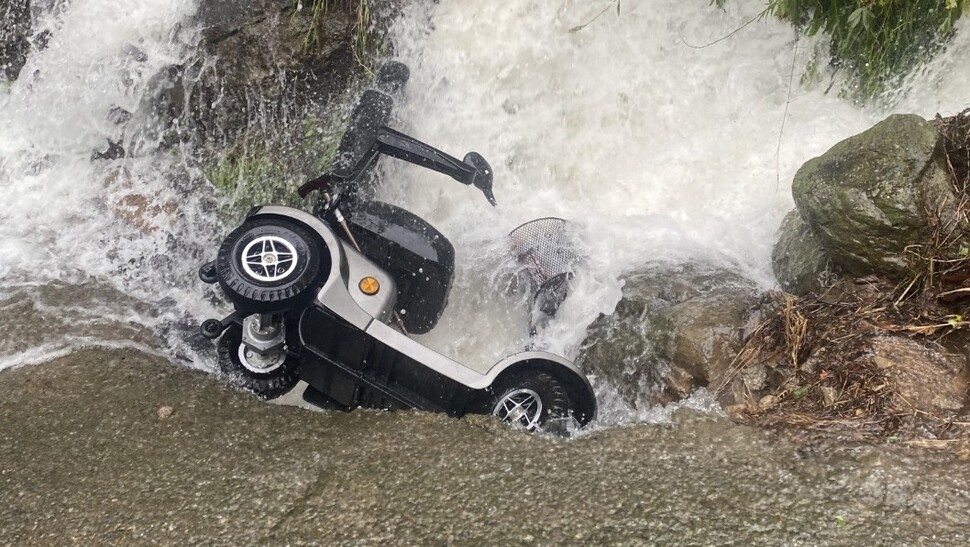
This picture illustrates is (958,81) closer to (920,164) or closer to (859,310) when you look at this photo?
(920,164)

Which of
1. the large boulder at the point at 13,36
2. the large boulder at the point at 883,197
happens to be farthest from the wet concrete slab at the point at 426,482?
the large boulder at the point at 13,36

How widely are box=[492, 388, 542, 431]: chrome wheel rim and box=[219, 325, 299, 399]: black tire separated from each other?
94 cm

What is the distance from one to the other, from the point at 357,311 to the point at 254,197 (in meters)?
1.73

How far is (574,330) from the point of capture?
3.90 metres

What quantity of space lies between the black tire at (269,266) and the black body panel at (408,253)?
33cm

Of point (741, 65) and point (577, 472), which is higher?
point (741, 65)

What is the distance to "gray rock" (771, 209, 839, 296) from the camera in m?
3.59

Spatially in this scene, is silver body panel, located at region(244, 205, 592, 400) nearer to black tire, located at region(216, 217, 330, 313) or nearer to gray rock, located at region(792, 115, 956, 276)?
black tire, located at region(216, 217, 330, 313)

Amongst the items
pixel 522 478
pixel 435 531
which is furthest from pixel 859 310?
pixel 435 531

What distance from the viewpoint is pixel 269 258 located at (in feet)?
10.4

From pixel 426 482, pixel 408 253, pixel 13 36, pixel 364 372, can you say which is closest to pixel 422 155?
pixel 408 253

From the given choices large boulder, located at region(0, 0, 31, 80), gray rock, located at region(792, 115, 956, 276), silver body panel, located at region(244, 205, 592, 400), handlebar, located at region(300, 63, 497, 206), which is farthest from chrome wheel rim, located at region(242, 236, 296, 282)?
large boulder, located at region(0, 0, 31, 80)

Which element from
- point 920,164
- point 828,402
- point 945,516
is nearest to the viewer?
point 945,516

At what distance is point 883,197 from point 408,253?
2.01m
